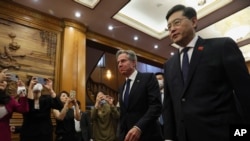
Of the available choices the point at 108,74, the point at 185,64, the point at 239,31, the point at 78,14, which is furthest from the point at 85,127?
the point at 108,74

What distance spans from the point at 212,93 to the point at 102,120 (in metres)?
2.34

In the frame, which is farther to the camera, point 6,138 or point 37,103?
point 37,103

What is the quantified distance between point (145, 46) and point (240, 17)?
282cm

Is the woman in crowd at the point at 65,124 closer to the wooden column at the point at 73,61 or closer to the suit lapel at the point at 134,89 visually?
the suit lapel at the point at 134,89

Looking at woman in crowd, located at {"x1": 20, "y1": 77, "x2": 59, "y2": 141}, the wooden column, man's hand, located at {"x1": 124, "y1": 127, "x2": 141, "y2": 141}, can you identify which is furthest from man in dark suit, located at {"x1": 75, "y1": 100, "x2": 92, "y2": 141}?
man's hand, located at {"x1": 124, "y1": 127, "x2": 141, "y2": 141}

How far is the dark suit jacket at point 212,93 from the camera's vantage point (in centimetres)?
109

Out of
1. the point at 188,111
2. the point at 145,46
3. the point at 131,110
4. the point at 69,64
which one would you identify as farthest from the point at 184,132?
the point at 145,46

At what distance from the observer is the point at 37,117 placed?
243 centimetres

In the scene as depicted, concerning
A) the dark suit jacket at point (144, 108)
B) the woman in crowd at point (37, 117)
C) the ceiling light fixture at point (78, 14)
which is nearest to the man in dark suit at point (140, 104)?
the dark suit jacket at point (144, 108)

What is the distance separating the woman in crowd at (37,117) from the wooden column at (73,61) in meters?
2.35

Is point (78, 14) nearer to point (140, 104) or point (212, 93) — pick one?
point (140, 104)

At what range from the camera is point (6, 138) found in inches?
86.4

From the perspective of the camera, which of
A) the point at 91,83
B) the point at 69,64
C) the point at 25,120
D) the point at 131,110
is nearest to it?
the point at 131,110

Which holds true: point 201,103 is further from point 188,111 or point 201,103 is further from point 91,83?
→ point 91,83
